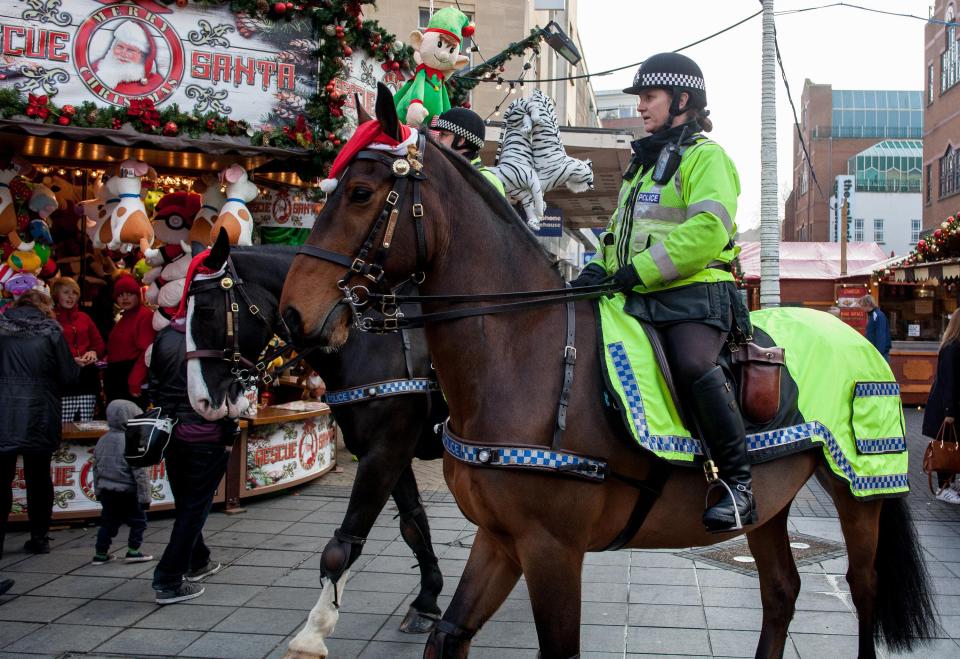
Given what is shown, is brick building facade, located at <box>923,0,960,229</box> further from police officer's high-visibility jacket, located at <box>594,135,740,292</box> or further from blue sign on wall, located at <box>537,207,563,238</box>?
police officer's high-visibility jacket, located at <box>594,135,740,292</box>

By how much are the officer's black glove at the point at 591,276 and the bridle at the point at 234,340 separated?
69.8 inches

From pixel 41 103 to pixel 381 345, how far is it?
14.3 ft

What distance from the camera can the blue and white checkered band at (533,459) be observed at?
9.01 ft

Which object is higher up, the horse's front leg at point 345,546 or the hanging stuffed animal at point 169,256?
the hanging stuffed animal at point 169,256

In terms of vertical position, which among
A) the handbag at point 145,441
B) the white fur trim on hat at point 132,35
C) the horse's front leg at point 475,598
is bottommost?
the horse's front leg at point 475,598

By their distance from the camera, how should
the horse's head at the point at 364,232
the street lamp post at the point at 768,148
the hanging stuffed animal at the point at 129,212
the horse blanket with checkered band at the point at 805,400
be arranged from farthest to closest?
the street lamp post at the point at 768,148 → the hanging stuffed animal at the point at 129,212 → the horse blanket with checkered band at the point at 805,400 → the horse's head at the point at 364,232

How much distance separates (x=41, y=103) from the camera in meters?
6.79

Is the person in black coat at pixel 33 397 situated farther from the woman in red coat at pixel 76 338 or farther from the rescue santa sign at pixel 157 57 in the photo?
the rescue santa sign at pixel 157 57

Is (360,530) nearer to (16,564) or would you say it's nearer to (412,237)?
(412,237)

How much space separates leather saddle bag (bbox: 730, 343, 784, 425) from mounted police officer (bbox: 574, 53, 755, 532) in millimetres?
79

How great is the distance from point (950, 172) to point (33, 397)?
120 ft

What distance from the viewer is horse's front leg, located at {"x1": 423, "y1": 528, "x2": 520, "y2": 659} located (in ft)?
9.71

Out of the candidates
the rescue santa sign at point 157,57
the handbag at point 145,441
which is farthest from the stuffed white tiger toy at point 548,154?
the handbag at point 145,441

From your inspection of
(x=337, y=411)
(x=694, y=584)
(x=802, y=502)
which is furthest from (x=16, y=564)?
(x=802, y=502)
